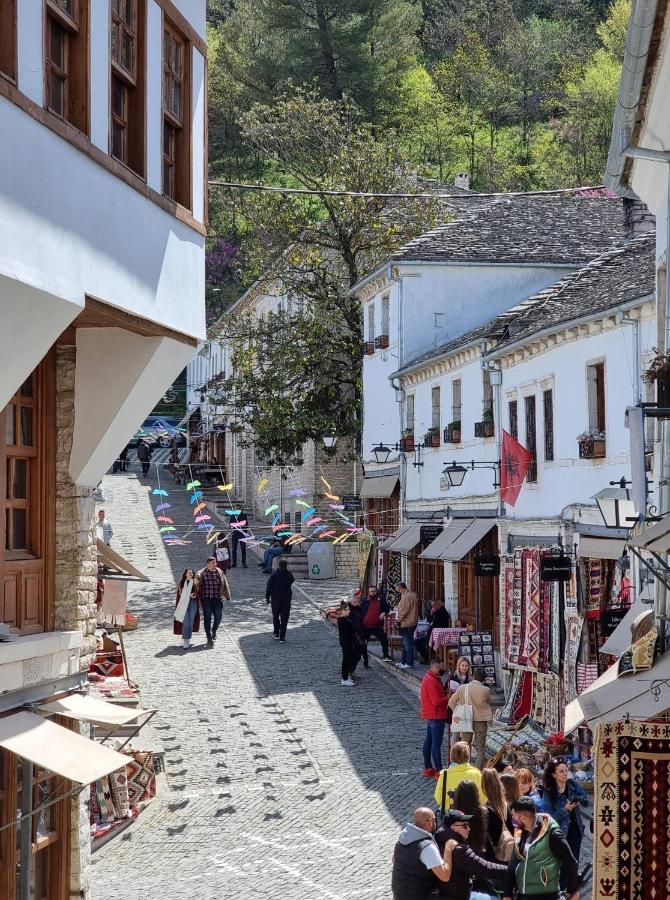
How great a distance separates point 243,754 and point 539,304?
10505 mm

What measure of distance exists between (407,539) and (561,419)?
9028 mm

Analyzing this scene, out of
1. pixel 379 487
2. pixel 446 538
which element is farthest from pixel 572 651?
pixel 379 487

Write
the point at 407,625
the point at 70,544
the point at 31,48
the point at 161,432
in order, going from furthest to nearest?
the point at 161,432 < the point at 407,625 < the point at 70,544 < the point at 31,48

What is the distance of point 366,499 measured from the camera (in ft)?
119

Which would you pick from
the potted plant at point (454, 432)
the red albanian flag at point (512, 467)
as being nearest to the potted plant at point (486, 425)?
the red albanian flag at point (512, 467)

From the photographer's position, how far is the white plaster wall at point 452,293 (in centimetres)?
3192

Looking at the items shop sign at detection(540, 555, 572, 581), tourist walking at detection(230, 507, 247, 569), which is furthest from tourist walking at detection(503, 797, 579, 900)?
tourist walking at detection(230, 507, 247, 569)

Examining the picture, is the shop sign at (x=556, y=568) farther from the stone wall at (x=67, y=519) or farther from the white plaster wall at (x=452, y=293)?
the white plaster wall at (x=452, y=293)

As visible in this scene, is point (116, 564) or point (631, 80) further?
point (116, 564)

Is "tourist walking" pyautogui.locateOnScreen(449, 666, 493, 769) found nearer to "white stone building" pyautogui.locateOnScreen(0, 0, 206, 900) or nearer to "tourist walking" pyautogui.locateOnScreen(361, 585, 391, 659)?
"white stone building" pyautogui.locateOnScreen(0, 0, 206, 900)

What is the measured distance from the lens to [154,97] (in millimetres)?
11766

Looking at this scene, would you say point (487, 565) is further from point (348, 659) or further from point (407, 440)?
point (407, 440)

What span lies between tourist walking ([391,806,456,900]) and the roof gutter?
5.99 meters

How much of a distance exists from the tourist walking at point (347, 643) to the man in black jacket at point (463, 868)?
40.3 feet
